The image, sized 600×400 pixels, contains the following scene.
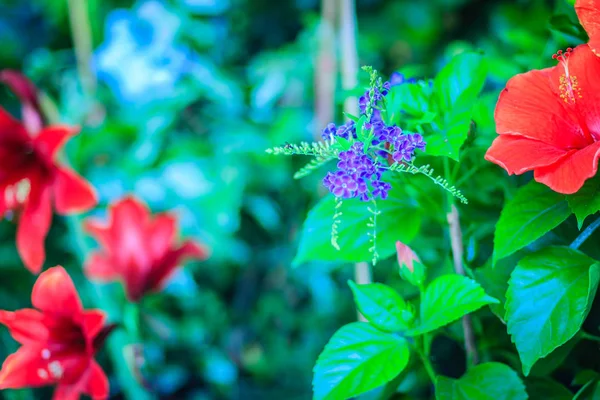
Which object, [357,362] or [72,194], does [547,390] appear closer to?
[357,362]

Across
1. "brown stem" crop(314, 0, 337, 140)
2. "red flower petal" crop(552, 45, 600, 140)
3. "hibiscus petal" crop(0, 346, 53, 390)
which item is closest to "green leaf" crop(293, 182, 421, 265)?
"red flower petal" crop(552, 45, 600, 140)

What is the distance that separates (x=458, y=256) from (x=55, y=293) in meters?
0.33

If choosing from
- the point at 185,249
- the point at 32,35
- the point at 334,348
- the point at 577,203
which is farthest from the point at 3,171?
the point at 32,35

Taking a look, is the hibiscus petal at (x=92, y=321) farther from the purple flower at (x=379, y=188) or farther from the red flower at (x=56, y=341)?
the purple flower at (x=379, y=188)

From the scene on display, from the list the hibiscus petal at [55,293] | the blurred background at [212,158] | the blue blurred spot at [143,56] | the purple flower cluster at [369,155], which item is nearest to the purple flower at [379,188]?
the purple flower cluster at [369,155]

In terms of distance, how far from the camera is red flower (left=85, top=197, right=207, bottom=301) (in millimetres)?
689

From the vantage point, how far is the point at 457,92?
1.44 feet

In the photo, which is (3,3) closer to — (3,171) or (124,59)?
(124,59)

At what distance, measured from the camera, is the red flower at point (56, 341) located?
486 mm

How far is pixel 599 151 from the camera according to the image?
0.33 m

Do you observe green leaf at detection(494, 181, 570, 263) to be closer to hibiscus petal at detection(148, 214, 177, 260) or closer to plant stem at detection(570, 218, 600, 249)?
plant stem at detection(570, 218, 600, 249)

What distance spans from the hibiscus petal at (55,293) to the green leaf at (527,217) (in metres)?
0.34

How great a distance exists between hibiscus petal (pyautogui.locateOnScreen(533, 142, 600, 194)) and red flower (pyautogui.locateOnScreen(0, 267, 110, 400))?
0.37 m

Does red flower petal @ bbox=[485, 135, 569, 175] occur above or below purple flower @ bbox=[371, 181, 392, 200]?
above
